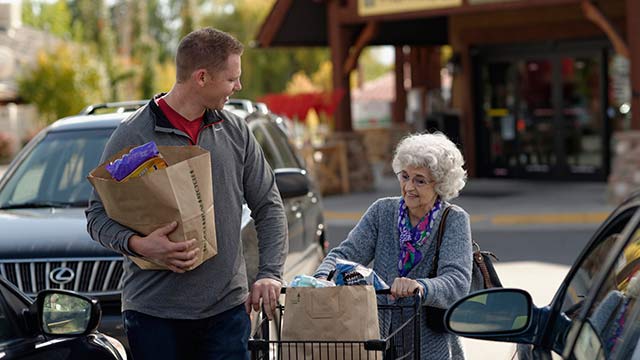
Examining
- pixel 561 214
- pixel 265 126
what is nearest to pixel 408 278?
pixel 265 126

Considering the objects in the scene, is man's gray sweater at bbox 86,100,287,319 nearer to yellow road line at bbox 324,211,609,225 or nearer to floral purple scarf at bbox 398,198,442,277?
floral purple scarf at bbox 398,198,442,277

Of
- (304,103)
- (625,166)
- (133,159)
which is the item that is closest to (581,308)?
(133,159)

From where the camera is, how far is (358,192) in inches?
863

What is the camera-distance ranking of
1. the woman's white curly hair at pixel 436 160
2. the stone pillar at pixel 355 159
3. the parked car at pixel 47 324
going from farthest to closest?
the stone pillar at pixel 355 159, the woman's white curly hair at pixel 436 160, the parked car at pixel 47 324

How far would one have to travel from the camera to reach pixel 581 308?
371 cm

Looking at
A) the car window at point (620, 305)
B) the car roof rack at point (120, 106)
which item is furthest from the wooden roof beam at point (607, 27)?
the car window at point (620, 305)

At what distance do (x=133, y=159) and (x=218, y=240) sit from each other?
1.79 feet

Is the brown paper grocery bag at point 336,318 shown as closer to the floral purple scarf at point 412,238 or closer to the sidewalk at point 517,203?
the floral purple scarf at point 412,238

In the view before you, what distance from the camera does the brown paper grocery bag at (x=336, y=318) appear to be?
4.14 m

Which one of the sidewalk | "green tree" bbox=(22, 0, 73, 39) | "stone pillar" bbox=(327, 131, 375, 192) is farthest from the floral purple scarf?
"green tree" bbox=(22, 0, 73, 39)

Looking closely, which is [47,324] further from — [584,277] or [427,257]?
[584,277]

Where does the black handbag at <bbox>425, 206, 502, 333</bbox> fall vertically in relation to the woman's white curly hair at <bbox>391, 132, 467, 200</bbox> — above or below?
below

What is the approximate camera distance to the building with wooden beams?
2145cm

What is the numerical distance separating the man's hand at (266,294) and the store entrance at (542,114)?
18.4 m
